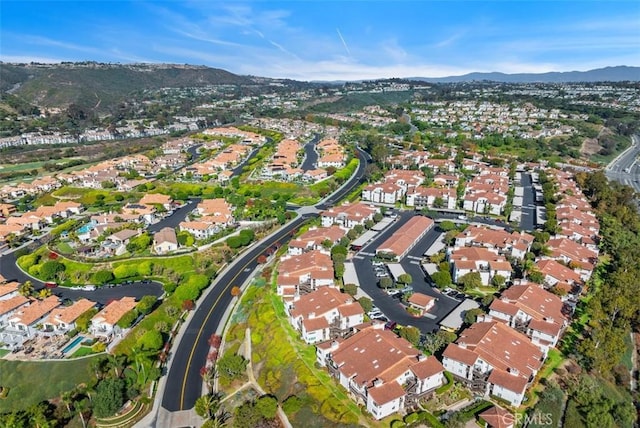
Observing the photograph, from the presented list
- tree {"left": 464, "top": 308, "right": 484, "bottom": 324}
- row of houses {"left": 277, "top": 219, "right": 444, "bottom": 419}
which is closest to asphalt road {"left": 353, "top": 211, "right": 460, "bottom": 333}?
row of houses {"left": 277, "top": 219, "right": 444, "bottom": 419}

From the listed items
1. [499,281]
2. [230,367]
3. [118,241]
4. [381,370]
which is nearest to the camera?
[381,370]

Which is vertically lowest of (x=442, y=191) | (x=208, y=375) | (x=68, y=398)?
(x=208, y=375)

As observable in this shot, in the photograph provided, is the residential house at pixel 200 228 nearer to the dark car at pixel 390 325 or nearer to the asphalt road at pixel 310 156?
the dark car at pixel 390 325

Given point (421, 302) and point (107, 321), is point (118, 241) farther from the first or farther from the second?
point (421, 302)

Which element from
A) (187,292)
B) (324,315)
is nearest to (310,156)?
(187,292)

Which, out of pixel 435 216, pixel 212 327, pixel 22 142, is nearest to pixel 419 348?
pixel 212 327

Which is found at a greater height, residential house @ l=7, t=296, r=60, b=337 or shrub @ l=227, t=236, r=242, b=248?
shrub @ l=227, t=236, r=242, b=248

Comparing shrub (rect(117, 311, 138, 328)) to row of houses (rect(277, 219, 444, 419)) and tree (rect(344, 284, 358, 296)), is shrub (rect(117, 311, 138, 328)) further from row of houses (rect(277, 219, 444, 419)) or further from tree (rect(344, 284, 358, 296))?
tree (rect(344, 284, 358, 296))
